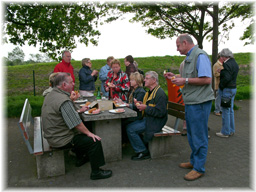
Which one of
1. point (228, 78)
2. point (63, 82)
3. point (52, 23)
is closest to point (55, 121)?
point (63, 82)

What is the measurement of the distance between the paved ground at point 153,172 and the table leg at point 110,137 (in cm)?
16

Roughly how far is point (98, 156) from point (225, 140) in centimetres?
325

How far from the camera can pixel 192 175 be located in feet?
11.0

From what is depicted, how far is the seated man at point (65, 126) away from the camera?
319cm

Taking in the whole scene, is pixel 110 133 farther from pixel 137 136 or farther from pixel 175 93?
pixel 175 93

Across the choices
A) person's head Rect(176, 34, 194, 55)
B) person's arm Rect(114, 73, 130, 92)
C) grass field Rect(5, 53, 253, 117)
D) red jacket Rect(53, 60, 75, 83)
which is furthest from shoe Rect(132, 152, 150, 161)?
grass field Rect(5, 53, 253, 117)

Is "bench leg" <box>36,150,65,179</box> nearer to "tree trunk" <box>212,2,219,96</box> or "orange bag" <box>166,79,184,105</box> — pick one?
"orange bag" <box>166,79,184,105</box>

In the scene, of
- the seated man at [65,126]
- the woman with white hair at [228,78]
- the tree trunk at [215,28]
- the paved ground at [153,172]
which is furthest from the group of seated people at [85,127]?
the tree trunk at [215,28]

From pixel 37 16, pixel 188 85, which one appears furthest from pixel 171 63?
pixel 188 85

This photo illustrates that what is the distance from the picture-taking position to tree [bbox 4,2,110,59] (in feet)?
27.8

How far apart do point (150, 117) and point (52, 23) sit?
661 cm

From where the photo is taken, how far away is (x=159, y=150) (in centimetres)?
422

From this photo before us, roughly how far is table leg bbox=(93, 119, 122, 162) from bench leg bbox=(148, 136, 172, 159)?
2.03ft

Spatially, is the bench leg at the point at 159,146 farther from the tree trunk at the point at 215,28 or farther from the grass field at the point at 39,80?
the tree trunk at the point at 215,28
